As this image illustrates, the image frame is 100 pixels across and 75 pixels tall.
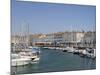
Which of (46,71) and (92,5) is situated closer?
(46,71)

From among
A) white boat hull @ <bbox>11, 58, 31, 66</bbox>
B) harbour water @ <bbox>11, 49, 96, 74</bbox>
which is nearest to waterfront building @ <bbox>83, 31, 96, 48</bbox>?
harbour water @ <bbox>11, 49, 96, 74</bbox>

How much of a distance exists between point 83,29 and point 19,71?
1.33m

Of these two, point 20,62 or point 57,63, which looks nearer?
point 20,62

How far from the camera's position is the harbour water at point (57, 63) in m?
3.42

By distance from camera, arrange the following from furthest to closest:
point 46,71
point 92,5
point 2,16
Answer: point 92,5 → point 46,71 → point 2,16

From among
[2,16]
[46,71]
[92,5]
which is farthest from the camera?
[92,5]

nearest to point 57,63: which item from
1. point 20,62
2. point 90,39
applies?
point 20,62

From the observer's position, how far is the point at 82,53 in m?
3.71

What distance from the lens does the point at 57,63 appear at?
3.57 metres

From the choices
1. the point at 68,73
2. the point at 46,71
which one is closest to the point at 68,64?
the point at 68,73

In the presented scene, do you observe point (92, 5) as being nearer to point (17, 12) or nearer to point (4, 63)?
point (17, 12)

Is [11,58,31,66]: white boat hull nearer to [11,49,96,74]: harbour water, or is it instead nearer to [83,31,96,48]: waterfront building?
[11,49,96,74]: harbour water

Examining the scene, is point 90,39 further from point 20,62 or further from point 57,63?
point 20,62
